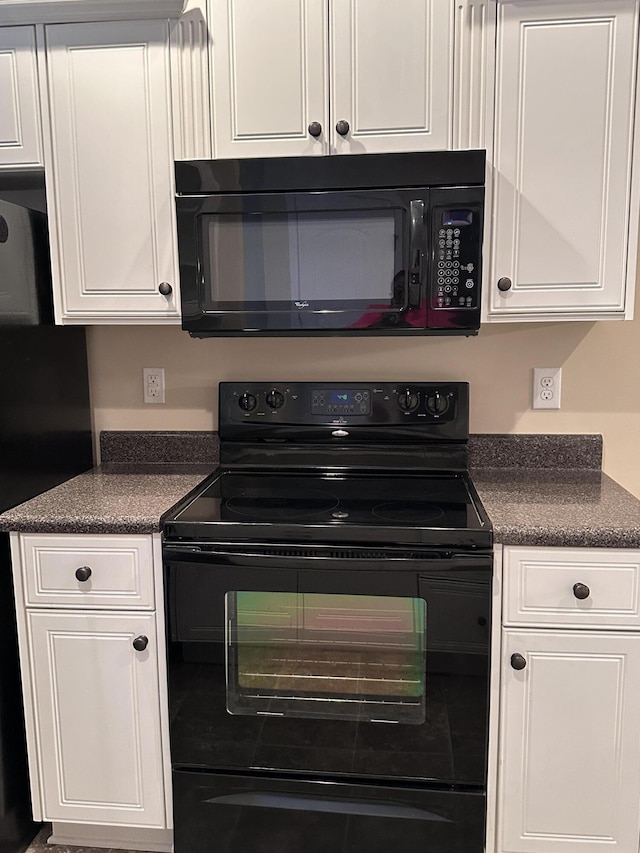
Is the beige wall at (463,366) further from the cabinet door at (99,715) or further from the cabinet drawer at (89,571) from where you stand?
the cabinet door at (99,715)

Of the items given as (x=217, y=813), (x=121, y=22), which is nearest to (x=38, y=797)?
(x=217, y=813)

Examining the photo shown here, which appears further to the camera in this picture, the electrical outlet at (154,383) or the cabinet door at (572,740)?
the electrical outlet at (154,383)

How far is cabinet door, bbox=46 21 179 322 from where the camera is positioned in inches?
64.2

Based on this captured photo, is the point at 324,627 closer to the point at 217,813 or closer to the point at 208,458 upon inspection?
the point at 217,813

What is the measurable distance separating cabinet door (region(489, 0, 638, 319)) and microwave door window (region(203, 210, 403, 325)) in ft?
0.94

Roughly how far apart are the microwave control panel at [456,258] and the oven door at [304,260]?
0.03 metres

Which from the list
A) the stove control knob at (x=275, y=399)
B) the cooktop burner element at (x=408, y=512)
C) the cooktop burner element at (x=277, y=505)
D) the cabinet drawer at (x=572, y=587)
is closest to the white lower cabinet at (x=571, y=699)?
the cabinet drawer at (x=572, y=587)


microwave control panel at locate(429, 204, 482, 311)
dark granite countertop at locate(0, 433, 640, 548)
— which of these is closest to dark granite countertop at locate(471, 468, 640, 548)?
dark granite countertop at locate(0, 433, 640, 548)

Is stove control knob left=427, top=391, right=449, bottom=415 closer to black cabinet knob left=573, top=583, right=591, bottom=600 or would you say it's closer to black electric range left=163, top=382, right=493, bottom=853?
black electric range left=163, top=382, right=493, bottom=853

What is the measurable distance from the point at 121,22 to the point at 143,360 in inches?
35.8

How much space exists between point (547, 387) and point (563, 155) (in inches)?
25.5

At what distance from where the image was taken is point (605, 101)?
153cm

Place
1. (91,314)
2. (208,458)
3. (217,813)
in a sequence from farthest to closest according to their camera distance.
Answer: (208,458)
(91,314)
(217,813)

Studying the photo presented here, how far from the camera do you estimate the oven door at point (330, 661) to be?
1437 mm
